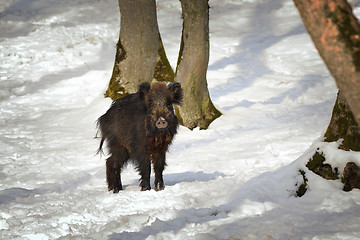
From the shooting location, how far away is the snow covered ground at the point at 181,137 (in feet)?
13.4

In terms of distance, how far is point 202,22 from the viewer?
9883mm

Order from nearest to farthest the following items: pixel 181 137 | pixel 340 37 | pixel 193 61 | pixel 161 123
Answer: pixel 340 37 < pixel 161 123 < pixel 181 137 < pixel 193 61

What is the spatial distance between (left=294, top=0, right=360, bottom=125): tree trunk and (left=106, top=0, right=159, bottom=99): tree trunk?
7.98 meters

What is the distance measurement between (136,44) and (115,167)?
4.44m

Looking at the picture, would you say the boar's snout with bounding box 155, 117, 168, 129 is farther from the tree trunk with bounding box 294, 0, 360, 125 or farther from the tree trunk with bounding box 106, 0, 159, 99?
the tree trunk with bounding box 106, 0, 159, 99

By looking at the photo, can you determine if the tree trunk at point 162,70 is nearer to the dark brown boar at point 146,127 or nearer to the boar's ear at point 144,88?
the dark brown boar at point 146,127

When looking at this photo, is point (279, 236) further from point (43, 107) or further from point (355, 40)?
point (43, 107)

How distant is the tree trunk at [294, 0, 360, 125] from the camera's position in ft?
7.52

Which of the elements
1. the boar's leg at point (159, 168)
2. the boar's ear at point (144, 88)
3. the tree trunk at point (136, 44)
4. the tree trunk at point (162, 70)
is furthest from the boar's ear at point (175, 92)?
the tree trunk at point (162, 70)

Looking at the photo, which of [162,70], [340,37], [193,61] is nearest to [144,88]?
[340,37]

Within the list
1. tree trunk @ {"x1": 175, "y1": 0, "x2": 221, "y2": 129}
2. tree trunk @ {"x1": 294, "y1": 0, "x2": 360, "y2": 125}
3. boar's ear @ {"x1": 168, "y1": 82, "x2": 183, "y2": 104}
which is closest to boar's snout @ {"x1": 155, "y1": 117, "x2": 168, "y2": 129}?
boar's ear @ {"x1": 168, "y1": 82, "x2": 183, "y2": 104}

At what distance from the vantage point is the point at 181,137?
9.71 meters

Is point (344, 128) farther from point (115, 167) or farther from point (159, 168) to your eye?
point (115, 167)

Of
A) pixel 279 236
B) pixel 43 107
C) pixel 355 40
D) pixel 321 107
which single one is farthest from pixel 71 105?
pixel 355 40
